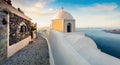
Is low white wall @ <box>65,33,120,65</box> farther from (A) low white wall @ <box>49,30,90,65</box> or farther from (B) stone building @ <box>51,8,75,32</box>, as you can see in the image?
(B) stone building @ <box>51,8,75,32</box>

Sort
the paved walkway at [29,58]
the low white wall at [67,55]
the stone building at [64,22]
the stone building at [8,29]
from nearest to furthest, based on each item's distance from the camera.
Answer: the low white wall at [67,55]
the stone building at [8,29]
the paved walkway at [29,58]
the stone building at [64,22]

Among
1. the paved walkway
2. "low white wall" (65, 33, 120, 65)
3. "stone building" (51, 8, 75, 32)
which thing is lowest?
the paved walkway

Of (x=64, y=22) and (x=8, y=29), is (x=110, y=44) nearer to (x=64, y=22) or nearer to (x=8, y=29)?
(x=64, y=22)

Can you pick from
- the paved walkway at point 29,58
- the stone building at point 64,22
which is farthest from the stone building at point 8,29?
the stone building at point 64,22

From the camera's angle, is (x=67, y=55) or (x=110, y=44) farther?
(x=110, y=44)

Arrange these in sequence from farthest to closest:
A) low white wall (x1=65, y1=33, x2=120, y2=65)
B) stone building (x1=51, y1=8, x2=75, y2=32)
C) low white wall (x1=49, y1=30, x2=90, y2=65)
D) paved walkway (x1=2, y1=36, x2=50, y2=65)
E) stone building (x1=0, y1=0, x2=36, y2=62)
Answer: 1. stone building (x1=51, y1=8, x2=75, y2=32)
2. paved walkway (x1=2, y1=36, x2=50, y2=65)
3. stone building (x1=0, y1=0, x2=36, y2=62)
4. low white wall (x1=65, y1=33, x2=120, y2=65)
5. low white wall (x1=49, y1=30, x2=90, y2=65)

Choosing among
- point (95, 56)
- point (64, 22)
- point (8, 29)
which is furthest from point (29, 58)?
point (64, 22)

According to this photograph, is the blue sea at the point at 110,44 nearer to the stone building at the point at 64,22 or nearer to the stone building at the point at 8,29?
the stone building at the point at 64,22

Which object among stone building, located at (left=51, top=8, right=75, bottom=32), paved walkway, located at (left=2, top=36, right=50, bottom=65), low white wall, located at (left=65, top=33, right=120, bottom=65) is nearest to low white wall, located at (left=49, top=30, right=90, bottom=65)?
low white wall, located at (left=65, top=33, right=120, bottom=65)

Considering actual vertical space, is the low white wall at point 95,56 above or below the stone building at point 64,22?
below

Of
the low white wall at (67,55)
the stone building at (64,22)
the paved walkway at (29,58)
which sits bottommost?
the paved walkway at (29,58)

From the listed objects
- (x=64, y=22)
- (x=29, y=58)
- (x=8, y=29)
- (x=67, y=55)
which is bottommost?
(x=29, y=58)

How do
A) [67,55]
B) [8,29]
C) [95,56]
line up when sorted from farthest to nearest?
[8,29] < [95,56] < [67,55]

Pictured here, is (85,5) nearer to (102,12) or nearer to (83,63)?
(102,12)
